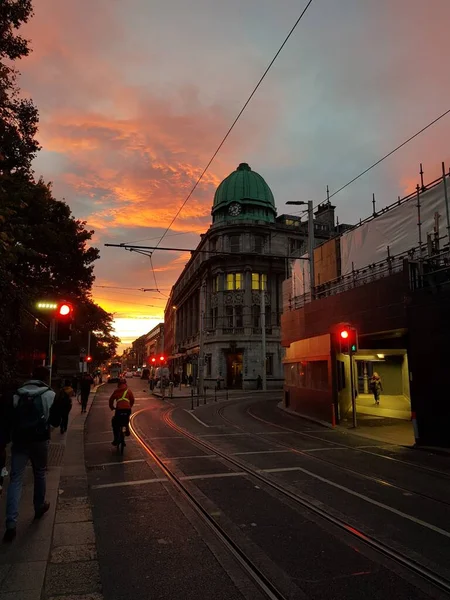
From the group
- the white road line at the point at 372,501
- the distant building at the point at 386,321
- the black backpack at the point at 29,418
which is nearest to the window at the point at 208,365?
the distant building at the point at 386,321

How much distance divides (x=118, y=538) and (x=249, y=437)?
9.23 metres

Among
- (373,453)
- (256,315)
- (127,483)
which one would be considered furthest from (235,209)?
(127,483)

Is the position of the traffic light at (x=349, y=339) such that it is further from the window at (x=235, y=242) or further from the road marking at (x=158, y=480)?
the window at (x=235, y=242)

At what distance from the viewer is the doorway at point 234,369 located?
5256 centimetres

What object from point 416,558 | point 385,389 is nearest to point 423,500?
point 416,558

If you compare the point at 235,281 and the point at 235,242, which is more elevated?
the point at 235,242

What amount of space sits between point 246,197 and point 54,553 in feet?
176

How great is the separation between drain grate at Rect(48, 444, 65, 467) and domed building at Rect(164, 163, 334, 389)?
1505 inches

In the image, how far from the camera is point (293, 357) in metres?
25.0

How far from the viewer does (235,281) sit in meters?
54.6

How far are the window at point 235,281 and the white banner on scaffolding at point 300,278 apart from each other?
23345 millimetres

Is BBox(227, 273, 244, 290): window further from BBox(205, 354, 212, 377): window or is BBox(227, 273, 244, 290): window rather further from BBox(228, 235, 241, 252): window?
BBox(205, 354, 212, 377): window

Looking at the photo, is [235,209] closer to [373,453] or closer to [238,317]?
[238,317]

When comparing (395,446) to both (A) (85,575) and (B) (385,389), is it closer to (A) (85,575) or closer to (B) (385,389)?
(A) (85,575)
